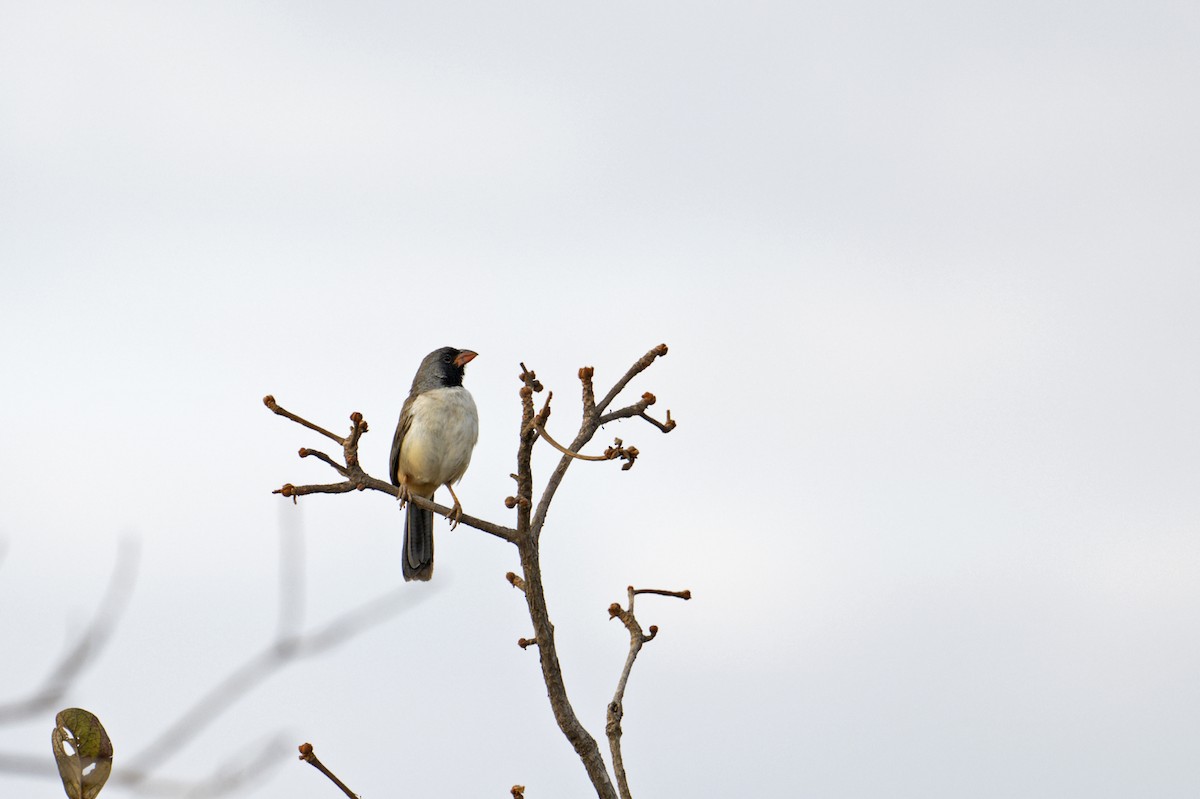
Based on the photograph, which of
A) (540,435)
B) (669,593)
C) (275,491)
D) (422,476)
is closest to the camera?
(540,435)

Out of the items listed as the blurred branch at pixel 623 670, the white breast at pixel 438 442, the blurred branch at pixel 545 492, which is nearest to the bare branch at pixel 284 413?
the blurred branch at pixel 545 492

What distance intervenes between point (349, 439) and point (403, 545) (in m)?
5.93

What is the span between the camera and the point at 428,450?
384 inches

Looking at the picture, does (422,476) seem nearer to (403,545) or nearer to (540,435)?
(403,545)

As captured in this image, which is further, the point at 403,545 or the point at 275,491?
the point at 403,545

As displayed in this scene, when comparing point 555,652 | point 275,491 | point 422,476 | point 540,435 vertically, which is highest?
point 422,476

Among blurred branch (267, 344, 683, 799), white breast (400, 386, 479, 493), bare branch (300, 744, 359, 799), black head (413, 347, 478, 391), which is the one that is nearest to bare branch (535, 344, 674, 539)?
blurred branch (267, 344, 683, 799)

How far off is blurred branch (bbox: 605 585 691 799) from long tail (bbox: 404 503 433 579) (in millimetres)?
5779

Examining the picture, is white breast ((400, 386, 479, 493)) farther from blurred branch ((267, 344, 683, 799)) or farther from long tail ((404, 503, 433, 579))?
blurred branch ((267, 344, 683, 799))

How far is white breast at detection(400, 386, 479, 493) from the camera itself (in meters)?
9.77

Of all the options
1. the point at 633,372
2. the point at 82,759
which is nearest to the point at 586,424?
the point at 633,372

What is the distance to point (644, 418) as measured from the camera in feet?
13.9

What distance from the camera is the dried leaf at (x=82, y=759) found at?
6.94 feet

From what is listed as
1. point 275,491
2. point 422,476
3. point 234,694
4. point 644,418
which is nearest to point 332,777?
point 234,694
